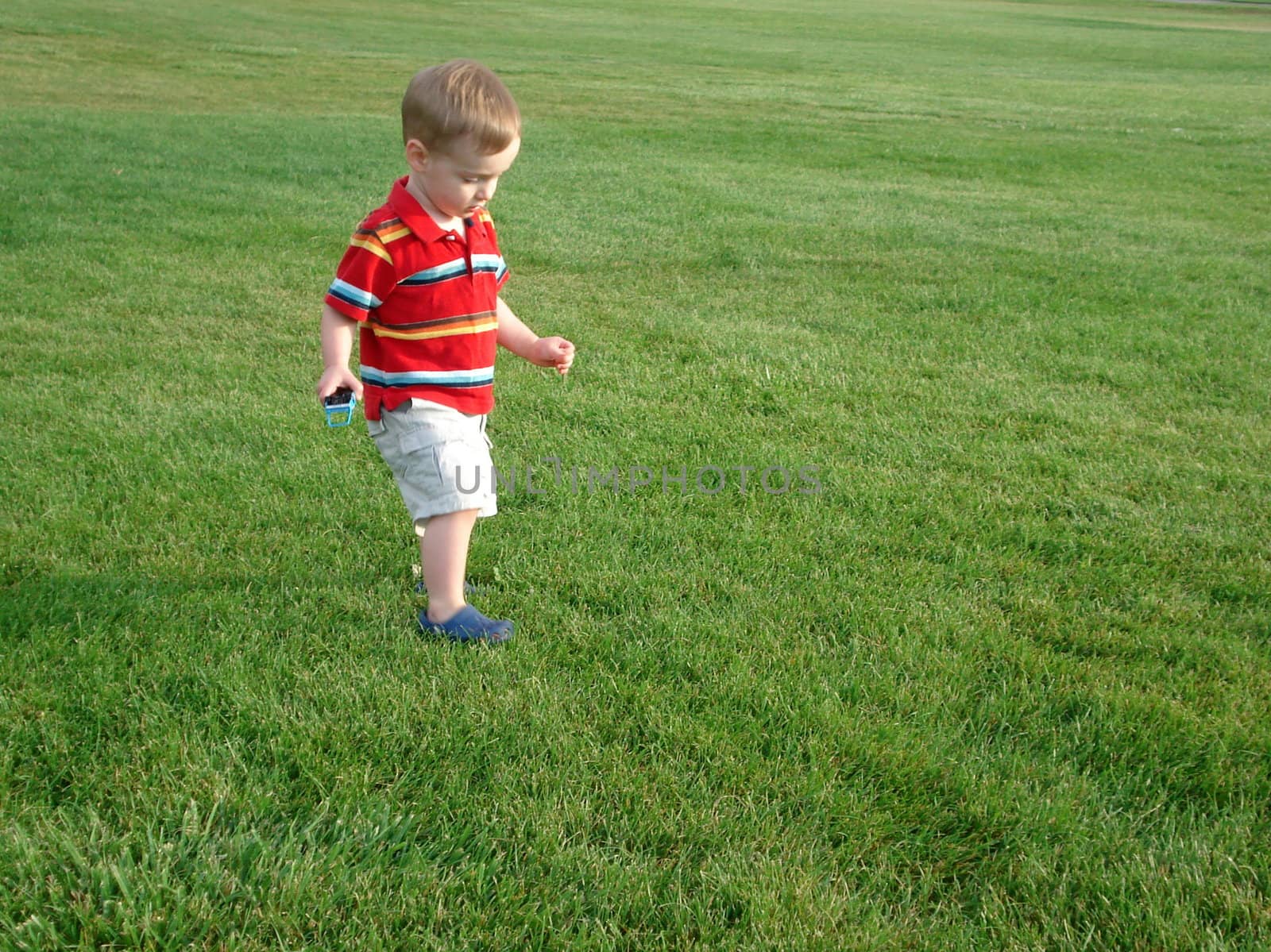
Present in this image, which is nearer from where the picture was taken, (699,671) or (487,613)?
(699,671)

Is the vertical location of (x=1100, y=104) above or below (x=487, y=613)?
above

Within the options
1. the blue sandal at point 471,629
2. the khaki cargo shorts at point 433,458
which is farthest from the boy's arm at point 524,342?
the blue sandal at point 471,629

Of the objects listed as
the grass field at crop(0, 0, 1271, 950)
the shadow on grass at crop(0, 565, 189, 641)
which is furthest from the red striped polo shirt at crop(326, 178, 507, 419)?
the shadow on grass at crop(0, 565, 189, 641)

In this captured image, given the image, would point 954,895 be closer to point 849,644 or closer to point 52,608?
point 849,644

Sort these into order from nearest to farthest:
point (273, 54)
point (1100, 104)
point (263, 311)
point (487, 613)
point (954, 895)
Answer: point (954, 895), point (487, 613), point (263, 311), point (1100, 104), point (273, 54)

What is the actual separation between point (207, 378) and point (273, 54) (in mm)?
17754

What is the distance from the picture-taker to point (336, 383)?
2543 millimetres

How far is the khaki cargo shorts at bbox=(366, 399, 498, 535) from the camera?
9.18 ft

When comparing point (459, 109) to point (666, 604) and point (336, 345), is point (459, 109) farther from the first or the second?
point (666, 604)

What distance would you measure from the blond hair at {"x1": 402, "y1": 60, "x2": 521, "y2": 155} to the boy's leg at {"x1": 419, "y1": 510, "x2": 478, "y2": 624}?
972 millimetres

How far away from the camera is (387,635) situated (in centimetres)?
290

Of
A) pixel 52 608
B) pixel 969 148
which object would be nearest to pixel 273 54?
pixel 969 148

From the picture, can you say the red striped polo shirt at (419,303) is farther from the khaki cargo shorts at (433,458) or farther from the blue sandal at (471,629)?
the blue sandal at (471,629)

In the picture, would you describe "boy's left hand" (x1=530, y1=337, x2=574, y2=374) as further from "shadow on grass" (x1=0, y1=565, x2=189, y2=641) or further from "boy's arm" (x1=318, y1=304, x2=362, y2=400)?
"shadow on grass" (x1=0, y1=565, x2=189, y2=641)
